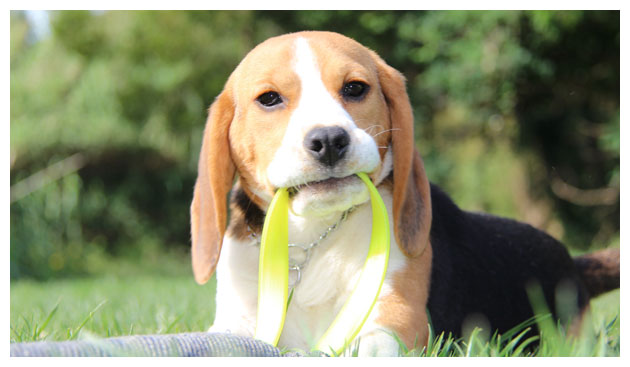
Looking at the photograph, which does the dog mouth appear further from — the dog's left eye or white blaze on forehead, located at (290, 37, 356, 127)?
the dog's left eye

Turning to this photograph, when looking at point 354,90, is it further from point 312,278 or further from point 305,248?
point 312,278

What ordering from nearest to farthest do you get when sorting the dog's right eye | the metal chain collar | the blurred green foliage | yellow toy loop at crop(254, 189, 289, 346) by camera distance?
yellow toy loop at crop(254, 189, 289, 346) < the dog's right eye < the metal chain collar < the blurred green foliage

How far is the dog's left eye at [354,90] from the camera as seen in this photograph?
322cm

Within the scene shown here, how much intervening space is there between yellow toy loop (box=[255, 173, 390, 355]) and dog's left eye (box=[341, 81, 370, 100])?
448 millimetres

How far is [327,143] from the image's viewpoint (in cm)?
282

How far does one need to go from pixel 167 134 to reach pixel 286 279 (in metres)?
9.96

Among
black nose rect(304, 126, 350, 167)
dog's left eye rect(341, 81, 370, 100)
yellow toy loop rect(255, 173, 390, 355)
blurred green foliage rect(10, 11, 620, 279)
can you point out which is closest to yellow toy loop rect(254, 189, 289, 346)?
yellow toy loop rect(255, 173, 390, 355)

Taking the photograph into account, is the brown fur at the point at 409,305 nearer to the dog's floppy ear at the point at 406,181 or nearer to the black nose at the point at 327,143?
the dog's floppy ear at the point at 406,181

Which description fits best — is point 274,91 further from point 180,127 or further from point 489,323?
point 180,127

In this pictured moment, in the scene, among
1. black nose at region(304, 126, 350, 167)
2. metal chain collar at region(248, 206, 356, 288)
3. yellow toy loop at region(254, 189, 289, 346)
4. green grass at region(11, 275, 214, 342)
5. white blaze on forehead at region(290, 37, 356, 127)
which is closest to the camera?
black nose at region(304, 126, 350, 167)

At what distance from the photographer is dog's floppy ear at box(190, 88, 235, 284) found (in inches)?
133

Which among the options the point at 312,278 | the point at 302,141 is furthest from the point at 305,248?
the point at 302,141

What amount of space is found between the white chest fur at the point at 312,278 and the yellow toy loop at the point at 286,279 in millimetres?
141

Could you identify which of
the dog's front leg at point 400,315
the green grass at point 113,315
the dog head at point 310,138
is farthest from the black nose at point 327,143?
the green grass at point 113,315
